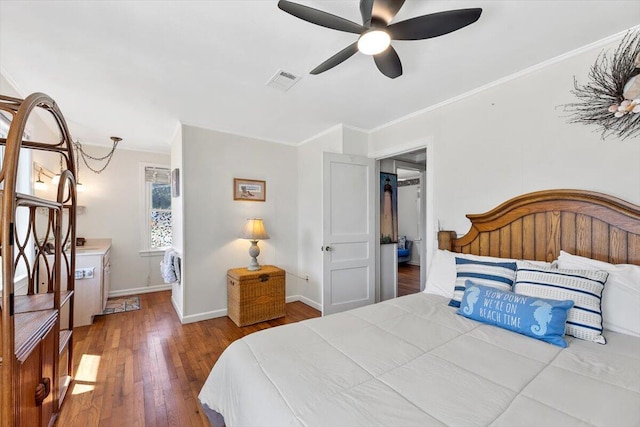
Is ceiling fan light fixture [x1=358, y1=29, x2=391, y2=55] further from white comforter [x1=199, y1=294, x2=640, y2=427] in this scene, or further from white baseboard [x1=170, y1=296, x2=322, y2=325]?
white baseboard [x1=170, y1=296, x2=322, y2=325]

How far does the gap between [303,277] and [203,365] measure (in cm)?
191

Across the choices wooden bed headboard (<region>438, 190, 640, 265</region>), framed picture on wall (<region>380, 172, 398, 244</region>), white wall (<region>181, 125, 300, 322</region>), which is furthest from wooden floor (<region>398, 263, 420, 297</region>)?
wooden bed headboard (<region>438, 190, 640, 265</region>)

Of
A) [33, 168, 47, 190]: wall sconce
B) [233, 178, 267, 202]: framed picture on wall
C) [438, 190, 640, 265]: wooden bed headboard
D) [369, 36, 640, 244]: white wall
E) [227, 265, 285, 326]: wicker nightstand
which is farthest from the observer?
[233, 178, 267, 202]: framed picture on wall

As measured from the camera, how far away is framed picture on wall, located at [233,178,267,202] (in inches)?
145

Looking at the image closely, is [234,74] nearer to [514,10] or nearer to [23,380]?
[514,10]

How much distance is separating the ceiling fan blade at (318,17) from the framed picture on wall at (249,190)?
2.59 metres

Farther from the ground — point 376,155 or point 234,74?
point 234,74

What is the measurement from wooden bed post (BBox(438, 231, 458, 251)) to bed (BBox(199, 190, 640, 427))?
529mm

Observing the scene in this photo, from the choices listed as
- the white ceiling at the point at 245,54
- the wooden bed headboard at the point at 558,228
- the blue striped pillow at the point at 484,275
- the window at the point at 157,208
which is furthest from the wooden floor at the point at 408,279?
the window at the point at 157,208

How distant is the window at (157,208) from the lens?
15.2ft

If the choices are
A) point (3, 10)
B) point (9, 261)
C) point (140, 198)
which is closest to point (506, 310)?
point (9, 261)

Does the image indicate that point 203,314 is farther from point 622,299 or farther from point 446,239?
point 622,299

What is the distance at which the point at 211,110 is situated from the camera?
2947mm

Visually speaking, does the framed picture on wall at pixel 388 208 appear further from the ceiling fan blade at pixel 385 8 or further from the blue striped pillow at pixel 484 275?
the ceiling fan blade at pixel 385 8
